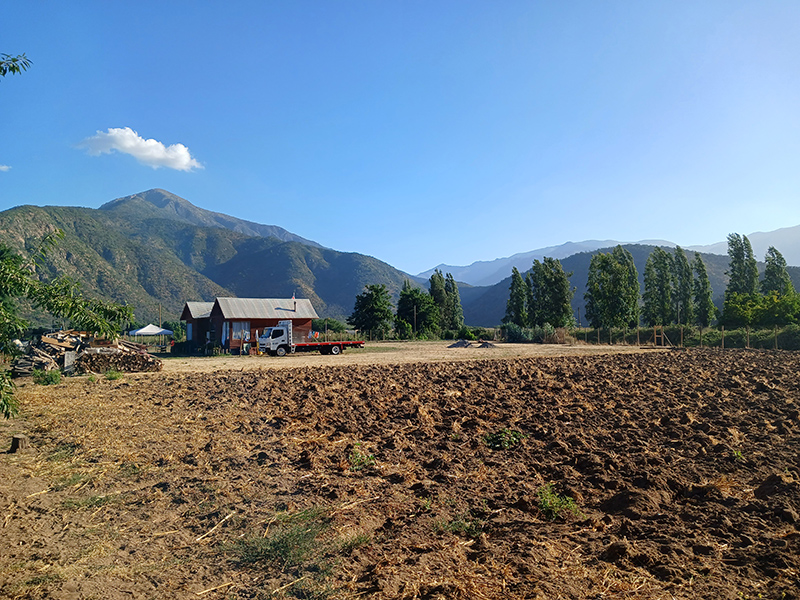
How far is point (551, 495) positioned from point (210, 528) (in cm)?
369

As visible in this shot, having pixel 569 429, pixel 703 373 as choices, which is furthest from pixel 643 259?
pixel 569 429

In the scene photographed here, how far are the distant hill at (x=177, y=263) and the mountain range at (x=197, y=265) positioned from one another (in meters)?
0.21

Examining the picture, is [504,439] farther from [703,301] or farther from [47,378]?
[703,301]

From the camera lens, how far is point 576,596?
3.41m

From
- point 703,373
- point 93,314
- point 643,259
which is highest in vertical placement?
point 643,259

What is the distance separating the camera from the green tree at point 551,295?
60625mm

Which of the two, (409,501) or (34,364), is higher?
(34,364)

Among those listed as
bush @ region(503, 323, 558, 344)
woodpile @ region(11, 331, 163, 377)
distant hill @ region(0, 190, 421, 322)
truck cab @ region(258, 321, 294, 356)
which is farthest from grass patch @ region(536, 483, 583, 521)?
distant hill @ region(0, 190, 421, 322)

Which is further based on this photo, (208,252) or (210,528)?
(208,252)

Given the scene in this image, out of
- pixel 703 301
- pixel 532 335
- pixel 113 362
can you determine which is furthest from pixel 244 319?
pixel 703 301

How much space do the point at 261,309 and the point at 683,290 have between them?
50.1m

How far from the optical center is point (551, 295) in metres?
61.6

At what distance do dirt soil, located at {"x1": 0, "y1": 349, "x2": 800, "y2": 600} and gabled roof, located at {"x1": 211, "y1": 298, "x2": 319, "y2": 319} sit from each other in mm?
26777

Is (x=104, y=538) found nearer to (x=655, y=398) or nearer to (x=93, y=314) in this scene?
(x=93, y=314)
